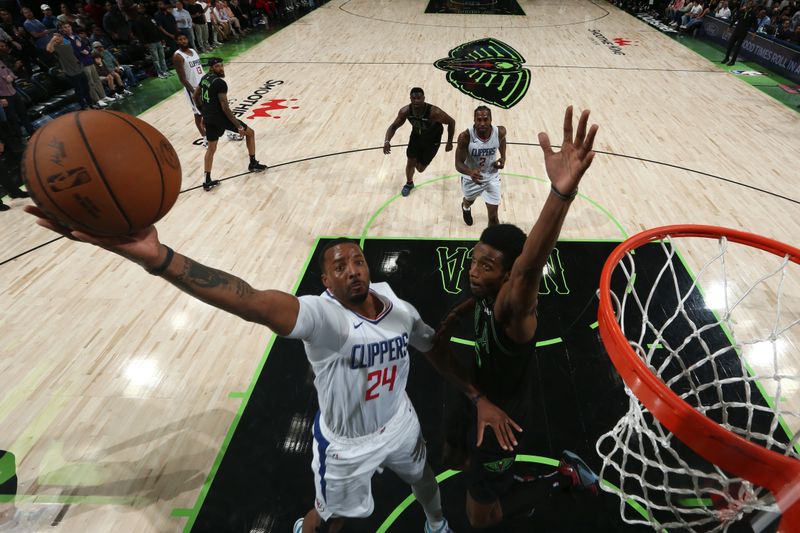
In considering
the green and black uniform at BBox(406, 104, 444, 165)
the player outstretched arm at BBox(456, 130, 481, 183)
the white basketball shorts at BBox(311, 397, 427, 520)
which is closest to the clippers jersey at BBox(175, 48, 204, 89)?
the green and black uniform at BBox(406, 104, 444, 165)

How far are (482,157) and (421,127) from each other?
39.7 inches

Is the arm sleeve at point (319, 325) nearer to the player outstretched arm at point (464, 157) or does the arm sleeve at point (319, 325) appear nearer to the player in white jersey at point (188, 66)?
the player outstretched arm at point (464, 157)

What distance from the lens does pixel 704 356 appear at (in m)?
3.57

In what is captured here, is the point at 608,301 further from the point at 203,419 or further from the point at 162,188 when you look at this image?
the point at 203,419

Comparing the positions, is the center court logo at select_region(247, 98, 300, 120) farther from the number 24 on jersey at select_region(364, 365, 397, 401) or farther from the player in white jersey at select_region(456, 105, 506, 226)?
the number 24 on jersey at select_region(364, 365, 397, 401)

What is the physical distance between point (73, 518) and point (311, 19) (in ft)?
58.8

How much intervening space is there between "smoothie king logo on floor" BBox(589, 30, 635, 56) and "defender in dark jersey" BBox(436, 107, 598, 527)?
1304 cm

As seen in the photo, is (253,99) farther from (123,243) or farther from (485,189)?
(123,243)

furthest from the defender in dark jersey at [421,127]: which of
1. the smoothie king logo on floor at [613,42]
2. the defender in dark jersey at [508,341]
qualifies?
the smoothie king logo on floor at [613,42]

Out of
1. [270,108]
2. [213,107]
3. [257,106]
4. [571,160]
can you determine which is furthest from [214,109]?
[571,160]

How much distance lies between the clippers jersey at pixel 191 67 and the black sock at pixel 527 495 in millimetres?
7048

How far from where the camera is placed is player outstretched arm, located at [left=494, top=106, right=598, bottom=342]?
1508 mm

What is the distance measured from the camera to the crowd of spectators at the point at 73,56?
653cm

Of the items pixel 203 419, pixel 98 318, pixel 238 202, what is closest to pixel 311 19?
pixel 238 202
